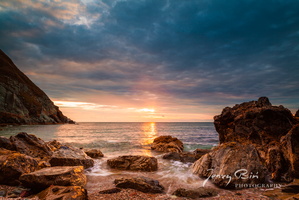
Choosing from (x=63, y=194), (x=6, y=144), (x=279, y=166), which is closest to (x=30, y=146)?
(x=6, y=144)

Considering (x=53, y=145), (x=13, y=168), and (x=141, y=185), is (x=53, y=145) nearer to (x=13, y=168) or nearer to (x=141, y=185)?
(x=13, y=168)

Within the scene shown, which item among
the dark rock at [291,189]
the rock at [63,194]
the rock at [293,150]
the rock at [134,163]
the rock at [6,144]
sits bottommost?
the rock at [134,163]

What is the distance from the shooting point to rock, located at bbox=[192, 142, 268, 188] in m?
7.95

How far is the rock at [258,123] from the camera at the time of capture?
12508 millimetres

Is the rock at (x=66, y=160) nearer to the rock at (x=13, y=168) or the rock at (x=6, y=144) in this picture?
the rock at (x=13, y=168)

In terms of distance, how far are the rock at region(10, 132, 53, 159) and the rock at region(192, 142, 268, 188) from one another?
1249 cm

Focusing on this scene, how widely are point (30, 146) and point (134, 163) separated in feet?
29.1

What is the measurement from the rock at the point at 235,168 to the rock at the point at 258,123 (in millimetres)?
5296

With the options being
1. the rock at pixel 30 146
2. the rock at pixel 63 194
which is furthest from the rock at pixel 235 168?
the rock at pixel 30 146

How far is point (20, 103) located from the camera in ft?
311

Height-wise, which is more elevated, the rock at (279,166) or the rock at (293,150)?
the rock at (293,150)

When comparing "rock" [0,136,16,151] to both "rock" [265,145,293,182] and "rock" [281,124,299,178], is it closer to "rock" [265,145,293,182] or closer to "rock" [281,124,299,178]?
"rock" [265,145,293,182]

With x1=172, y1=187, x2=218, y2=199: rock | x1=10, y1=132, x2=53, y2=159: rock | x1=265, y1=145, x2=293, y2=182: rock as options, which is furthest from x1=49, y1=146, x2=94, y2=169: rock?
x1=265, y1=145, x2=293, y2=182: rock

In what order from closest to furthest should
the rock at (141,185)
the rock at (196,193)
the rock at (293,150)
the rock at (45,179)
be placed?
the rock at (45,179) → the rock at (196,193) → the rock at (141,185) → the rock at (293,150)
